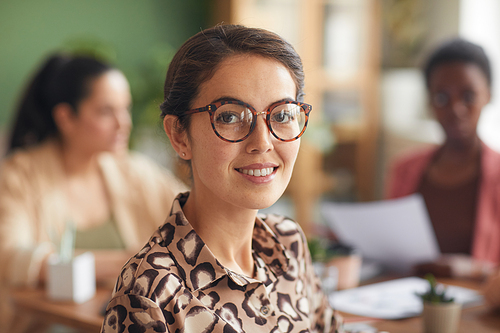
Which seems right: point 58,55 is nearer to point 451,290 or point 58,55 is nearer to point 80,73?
point 80,73

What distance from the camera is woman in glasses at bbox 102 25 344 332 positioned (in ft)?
2.56

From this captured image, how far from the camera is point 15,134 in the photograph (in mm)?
2117

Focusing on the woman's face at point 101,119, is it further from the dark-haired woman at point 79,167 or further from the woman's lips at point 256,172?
the woman's lips at point 256,172

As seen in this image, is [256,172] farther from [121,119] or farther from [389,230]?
[121,119]

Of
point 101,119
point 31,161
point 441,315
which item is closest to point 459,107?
point 441,315

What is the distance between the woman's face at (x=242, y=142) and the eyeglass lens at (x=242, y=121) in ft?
0.04

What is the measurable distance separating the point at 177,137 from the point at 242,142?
0.45 ft

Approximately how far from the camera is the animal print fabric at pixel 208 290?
29.3 inches

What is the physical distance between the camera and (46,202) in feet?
6.37

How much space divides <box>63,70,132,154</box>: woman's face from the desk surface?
0.72 meters

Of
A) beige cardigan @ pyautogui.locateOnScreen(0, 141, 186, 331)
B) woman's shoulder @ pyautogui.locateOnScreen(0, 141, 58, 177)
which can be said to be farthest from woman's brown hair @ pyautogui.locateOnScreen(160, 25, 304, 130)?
woman's shoulder @ pyautogui.locateOnScreen(0, 141, 58, 177)

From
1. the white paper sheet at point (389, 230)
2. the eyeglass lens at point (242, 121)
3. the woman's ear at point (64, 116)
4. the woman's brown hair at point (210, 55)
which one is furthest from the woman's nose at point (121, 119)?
the eyeglass lens at point (242, 121)

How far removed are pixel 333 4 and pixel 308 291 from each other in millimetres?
3602

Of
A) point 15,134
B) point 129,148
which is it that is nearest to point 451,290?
point 15,134
